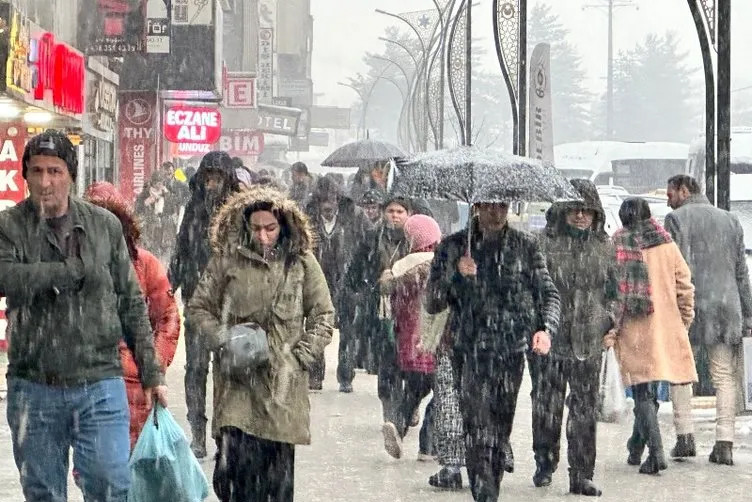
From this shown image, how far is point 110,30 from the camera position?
2406cm

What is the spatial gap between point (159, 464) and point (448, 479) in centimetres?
359

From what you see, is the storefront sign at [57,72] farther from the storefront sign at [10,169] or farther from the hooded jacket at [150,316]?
the hooded jacket at [150,316]

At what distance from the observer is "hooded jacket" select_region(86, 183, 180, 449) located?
6809 mm

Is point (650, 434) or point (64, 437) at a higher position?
point (64, 437)

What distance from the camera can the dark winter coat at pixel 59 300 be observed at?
5.46 m

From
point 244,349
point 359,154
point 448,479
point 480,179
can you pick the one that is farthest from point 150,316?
point 359,154

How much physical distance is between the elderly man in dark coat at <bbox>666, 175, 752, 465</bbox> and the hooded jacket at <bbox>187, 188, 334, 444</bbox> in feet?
15.6

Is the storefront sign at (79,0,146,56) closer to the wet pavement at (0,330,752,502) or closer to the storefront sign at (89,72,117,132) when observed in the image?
the storefront sign at (89,72,117,132)

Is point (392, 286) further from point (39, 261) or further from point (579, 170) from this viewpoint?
point (579, 170)

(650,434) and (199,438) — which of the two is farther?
(199,438)

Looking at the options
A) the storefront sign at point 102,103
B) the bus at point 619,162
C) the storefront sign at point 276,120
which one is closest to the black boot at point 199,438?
the storefront sign at point 102,103

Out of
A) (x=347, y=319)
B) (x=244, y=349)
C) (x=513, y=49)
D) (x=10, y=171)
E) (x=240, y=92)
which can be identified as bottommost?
(x=347, y=319)

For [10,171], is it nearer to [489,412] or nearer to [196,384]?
[196,384]

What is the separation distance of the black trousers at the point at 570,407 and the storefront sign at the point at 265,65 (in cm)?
6216
